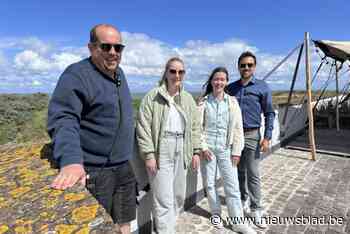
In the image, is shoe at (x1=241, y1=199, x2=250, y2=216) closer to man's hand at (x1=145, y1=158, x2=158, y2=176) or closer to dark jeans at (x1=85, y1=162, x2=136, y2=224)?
man's hand at (x1=145, y1=158, x2=158, y2=176)

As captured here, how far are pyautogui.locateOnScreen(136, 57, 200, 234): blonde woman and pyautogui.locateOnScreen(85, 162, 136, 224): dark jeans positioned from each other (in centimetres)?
45

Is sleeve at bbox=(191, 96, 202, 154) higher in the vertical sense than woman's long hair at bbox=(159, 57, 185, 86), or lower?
lower

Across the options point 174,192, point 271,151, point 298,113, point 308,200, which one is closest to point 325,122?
point 298,113

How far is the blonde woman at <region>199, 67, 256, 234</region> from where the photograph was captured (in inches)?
115

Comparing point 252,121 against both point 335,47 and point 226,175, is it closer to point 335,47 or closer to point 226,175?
point 226,175

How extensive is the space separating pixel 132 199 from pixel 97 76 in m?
1.06

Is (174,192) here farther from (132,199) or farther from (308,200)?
(308,200)

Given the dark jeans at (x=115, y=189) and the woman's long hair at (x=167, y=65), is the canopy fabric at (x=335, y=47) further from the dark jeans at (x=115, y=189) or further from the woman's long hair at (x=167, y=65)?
the dark jeans at (x=115, y=189)

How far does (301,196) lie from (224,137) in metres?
2.14

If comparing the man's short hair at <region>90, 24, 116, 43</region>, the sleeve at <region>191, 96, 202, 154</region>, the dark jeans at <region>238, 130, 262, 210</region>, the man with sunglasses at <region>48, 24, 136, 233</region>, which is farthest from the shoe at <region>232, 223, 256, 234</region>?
the man's short hair at <region>90, 24, 116, 43</region>

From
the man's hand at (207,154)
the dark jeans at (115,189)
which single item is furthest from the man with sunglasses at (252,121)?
the dark jeans at (115,189)

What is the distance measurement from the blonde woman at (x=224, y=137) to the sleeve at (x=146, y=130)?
0.81 m

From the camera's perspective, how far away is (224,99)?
2.98m

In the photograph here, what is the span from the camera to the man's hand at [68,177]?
107 cm
